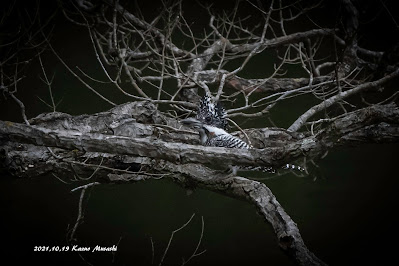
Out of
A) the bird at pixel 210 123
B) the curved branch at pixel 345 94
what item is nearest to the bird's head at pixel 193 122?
the bird at pixel 210 123

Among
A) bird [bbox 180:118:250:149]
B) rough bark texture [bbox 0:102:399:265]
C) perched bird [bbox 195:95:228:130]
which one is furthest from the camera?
perched bird [bbox 195:95:228:130]

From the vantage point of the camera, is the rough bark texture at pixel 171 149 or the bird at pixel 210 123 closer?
the rough bark texture at pixel 171 149

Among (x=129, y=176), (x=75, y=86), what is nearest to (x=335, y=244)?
(x=129, y=176)

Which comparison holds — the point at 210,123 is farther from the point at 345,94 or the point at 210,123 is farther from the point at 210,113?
the point at 345,94

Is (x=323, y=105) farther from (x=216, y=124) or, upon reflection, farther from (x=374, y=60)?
(x=374, y=60)

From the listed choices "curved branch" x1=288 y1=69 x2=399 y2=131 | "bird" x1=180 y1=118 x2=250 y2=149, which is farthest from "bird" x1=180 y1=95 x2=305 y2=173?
"curved branch" x1=288 y1=69 x2=399 y2=131

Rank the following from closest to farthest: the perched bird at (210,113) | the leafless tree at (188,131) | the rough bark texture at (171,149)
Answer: the rough bark texture at (171,149)
the leafless tree at (188,131)
the perched bird at (210,113)

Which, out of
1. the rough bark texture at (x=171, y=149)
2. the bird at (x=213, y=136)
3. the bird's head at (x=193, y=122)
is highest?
the bird's head at (x=193, y=122)

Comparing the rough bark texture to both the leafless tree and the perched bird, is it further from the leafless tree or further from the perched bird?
the perched bird

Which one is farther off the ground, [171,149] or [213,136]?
[213,136]

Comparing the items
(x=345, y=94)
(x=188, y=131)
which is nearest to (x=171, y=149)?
(x=188, y=131)

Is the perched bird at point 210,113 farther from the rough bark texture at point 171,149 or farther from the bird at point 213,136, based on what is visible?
the rough bark texture at point 171,149

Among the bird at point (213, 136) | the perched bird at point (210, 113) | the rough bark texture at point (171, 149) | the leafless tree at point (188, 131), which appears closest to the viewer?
the rough bark texture at point (171, 149)

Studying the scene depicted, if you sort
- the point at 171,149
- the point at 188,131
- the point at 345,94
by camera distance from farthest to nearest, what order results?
the point at 188,131, the point at 345,94, the point at 171,149
